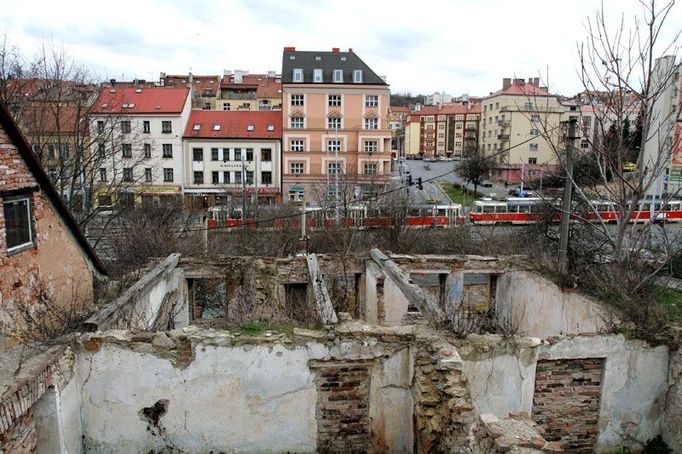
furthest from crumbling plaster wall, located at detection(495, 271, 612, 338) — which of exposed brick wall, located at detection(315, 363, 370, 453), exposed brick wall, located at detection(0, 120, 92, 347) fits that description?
exposed brick wall, located at detection(0, 120, 92, 347)

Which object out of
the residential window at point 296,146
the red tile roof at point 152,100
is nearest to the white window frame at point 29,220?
the residential window at point 296,146

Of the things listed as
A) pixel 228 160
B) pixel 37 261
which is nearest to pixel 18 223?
pixel 37 261

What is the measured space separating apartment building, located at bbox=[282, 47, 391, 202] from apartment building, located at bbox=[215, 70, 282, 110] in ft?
53.0

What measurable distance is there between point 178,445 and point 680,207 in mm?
44379

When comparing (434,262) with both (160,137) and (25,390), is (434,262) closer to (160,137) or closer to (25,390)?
(25,390)

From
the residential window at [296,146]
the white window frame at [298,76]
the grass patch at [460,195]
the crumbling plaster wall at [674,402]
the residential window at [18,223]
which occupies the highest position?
the white window frame at [298,76]

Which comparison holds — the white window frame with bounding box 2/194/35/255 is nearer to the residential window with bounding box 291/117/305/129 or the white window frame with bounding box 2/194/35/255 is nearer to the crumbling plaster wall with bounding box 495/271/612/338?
the crumbling plaster wall with bounding box 495/271/612/338

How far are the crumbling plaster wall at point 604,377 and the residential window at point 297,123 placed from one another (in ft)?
121

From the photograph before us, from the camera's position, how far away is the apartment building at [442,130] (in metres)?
90.6

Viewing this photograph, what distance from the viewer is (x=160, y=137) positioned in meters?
41.9

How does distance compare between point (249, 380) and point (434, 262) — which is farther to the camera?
point (434, 262)

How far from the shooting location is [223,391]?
292 inches

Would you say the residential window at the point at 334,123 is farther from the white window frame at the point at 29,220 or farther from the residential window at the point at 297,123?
the white window frame at the point at 29,220

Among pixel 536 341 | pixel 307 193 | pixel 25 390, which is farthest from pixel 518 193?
pixel 25 390
